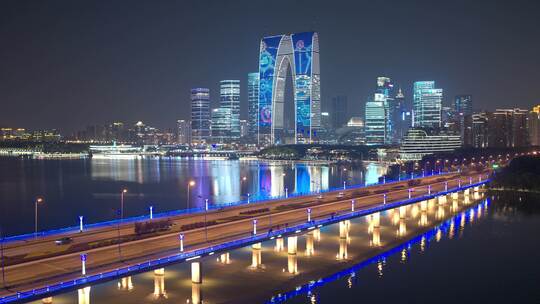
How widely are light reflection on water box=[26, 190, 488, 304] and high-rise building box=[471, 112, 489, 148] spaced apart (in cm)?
12611

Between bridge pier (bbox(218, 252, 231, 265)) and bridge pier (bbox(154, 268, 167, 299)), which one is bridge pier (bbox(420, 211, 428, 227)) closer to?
bridge pier (bbox(218, 252, 231, 265))

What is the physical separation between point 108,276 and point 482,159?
105586mm

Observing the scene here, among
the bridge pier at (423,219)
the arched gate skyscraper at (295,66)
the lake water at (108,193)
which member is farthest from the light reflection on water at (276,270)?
the arched gate skyscraper at (295,66)

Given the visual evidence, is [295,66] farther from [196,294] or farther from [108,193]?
[196,294]

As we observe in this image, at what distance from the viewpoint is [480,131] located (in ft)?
536

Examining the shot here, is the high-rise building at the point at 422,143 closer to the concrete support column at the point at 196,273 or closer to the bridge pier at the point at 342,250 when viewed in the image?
the bridge pier at the point at 342,250

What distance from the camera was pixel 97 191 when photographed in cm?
7444

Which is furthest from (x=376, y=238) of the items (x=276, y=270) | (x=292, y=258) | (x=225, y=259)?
(x=225, y=259)

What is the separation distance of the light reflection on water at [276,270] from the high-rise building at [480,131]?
414 feet

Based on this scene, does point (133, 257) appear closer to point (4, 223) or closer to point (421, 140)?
point (4, 223)

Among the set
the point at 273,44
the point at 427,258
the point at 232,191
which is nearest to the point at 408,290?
the point at 427,258

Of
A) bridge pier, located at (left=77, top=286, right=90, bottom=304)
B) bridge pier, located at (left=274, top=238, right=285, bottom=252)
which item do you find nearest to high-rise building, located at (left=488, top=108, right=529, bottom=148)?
bridge pier, located at (left=274, top=238, right=285, bottom=252)

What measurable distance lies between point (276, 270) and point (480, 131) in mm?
147524

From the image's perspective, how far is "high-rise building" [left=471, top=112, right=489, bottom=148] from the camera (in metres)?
162
